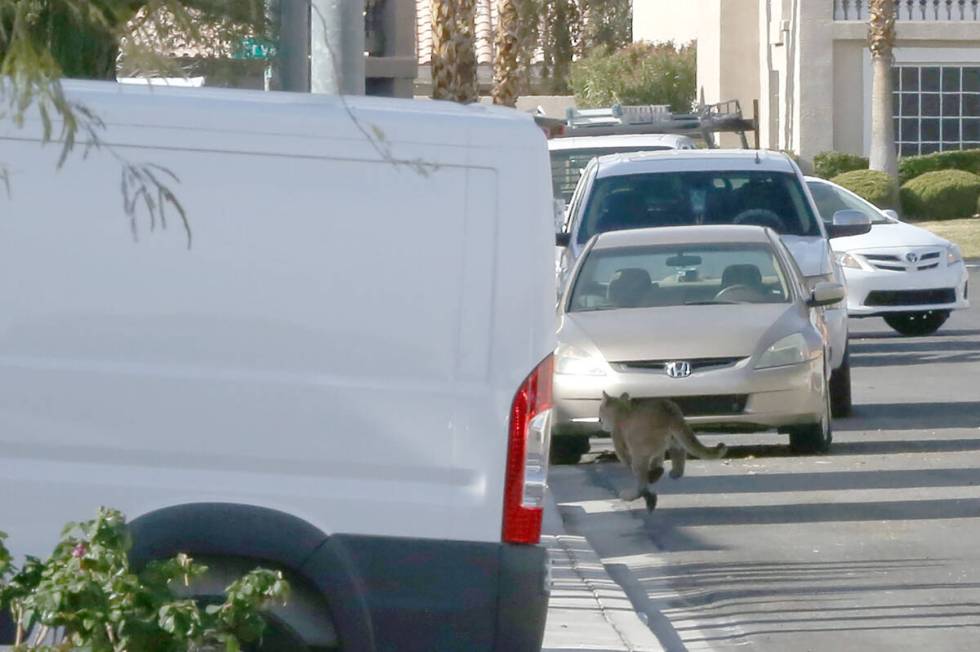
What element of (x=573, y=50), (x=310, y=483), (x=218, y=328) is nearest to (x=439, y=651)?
(x=310, y=483)

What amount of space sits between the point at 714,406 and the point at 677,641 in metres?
3.76

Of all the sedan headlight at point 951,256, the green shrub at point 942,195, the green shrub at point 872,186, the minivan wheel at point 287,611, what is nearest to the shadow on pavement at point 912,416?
the sedan headlight at point 951,256

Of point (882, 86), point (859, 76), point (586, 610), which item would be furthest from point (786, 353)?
point (859, 76)

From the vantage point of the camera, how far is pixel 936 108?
40.8 meters

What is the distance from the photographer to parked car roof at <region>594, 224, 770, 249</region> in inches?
486

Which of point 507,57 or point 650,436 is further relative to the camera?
point 507,57

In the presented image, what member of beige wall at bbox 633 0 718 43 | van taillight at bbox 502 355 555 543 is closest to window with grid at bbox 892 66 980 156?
beige wall at bbox 633 0 718 43

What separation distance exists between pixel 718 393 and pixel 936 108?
31697mm

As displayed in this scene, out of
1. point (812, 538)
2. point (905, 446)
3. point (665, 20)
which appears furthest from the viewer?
point (665, 20)

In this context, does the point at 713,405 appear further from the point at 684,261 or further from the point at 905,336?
the point at 905,336

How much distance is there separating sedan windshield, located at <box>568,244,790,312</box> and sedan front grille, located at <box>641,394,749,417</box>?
93cm

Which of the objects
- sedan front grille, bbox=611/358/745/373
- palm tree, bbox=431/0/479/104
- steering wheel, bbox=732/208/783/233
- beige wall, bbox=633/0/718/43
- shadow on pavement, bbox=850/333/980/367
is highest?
beige wall, bbox=633/0/718/43

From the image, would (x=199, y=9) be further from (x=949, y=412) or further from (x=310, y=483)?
(x=949, y=412)

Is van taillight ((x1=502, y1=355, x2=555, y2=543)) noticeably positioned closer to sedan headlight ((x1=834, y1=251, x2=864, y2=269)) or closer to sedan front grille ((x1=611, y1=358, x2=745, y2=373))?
sedan front grille ((x1=611, y1=358, x2=745, y2=373))
